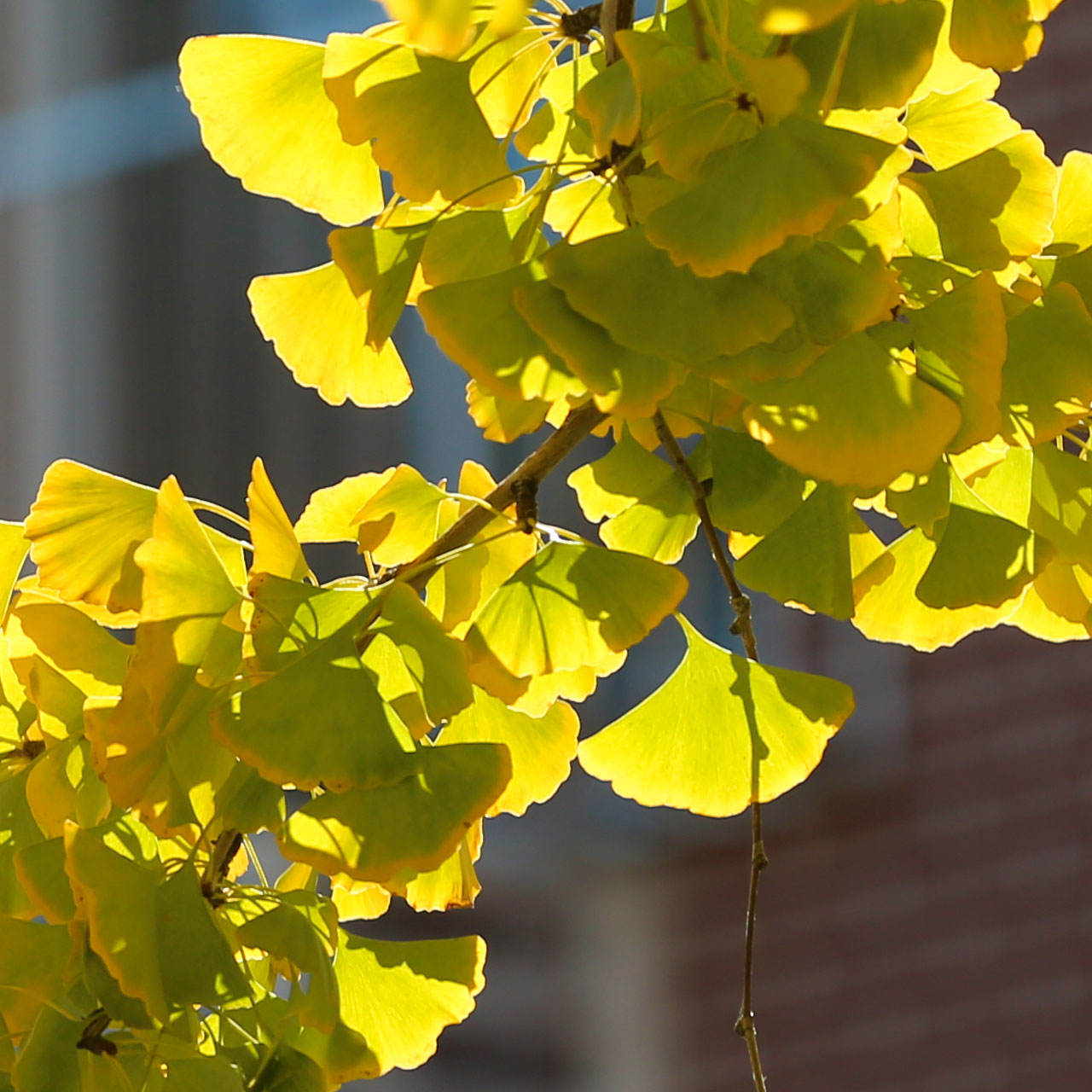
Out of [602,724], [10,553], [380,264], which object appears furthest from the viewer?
[602,724]

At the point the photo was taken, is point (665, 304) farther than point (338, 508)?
No

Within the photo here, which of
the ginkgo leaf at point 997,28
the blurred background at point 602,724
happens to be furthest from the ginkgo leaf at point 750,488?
the blurred background at point 602,724

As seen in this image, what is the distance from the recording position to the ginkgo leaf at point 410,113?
385mm

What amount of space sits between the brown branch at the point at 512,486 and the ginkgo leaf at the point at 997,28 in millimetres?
111

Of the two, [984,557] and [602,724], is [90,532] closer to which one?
[984,557]

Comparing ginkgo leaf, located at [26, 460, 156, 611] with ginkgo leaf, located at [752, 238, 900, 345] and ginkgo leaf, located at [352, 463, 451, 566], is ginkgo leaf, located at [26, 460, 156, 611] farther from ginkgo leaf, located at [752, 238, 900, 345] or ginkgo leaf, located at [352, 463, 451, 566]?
ginkgo leaf, located at [752, 238, 900, 345]

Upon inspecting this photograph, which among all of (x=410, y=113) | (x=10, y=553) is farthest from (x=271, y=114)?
(x=10, y=553)

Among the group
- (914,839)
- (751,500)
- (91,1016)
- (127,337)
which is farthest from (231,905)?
(127,337)

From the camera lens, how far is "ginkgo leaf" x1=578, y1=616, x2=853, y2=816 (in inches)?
17.2

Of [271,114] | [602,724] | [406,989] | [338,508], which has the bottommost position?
[602,724]

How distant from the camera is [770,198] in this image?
0.33 meters

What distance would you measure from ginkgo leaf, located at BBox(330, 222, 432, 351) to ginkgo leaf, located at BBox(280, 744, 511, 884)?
0.31 feet

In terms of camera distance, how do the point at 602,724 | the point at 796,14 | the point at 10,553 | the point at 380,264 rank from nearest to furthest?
the point at 796,14
the point at 380,264
the point at 10,553
the point at 602,724

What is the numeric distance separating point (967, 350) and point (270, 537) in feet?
0.51
